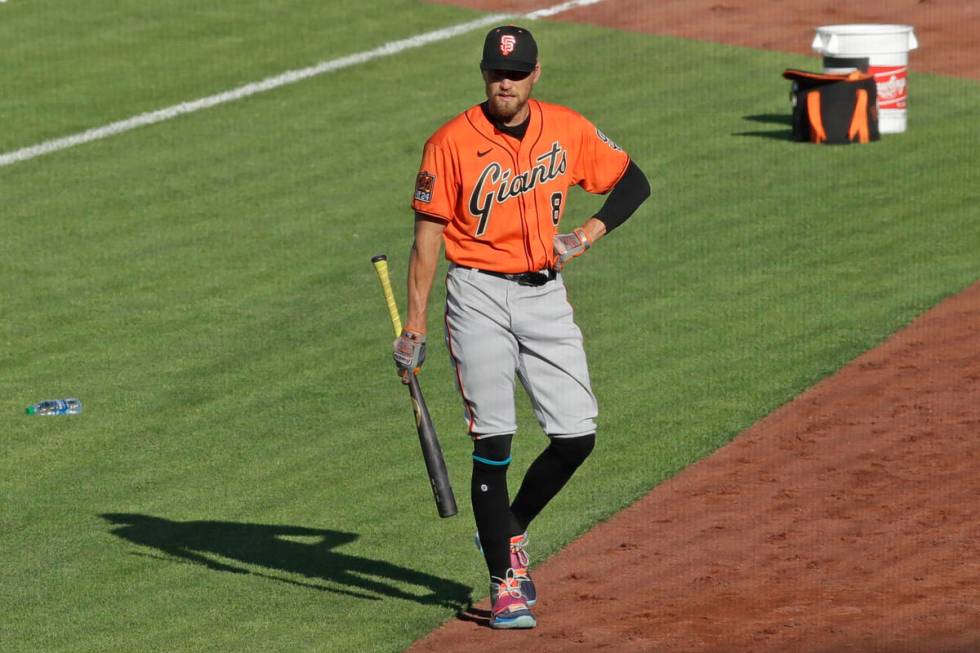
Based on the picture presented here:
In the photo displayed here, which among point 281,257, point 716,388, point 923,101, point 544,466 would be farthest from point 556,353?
point 923,101

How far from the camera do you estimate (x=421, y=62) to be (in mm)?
21688

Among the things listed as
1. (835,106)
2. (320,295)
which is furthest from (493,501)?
(835,106)

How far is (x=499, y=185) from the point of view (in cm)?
756

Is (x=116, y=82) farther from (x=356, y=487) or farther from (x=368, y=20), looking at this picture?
(x=356, y=487)

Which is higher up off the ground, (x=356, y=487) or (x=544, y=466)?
(x=544, y=466)

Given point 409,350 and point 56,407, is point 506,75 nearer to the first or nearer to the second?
point 409,350

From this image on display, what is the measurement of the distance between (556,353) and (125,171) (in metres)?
11.1

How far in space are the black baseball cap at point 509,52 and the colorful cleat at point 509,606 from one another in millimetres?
2210

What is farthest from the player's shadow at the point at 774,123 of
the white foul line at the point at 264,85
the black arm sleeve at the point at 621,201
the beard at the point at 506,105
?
the beard at the point at 506,105

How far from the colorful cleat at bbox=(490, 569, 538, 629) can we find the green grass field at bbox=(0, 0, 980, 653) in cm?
36

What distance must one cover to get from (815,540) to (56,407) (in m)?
5.29

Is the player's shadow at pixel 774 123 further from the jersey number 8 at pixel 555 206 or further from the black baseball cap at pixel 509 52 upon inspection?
the black baseball cap at pixel 509 52

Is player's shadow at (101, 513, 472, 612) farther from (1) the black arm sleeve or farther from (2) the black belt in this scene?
(1) the black arm sleeve

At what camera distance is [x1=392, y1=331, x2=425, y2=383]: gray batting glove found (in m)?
7.66
